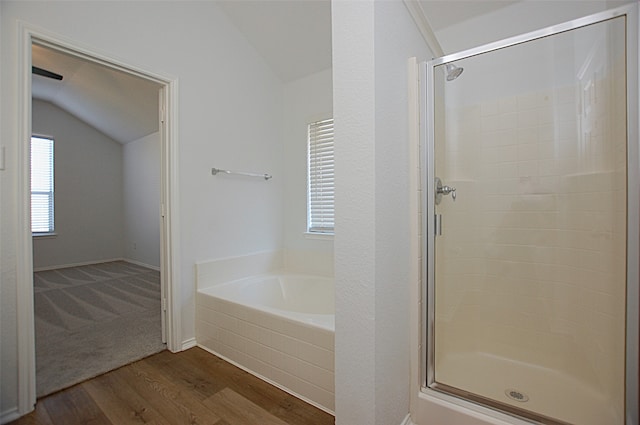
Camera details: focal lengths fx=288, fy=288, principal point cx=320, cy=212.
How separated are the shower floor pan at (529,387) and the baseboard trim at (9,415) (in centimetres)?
205

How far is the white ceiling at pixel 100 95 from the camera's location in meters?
3.49

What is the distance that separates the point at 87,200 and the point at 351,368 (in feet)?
20.1

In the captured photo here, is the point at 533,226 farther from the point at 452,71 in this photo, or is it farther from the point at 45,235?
the point at 45,235

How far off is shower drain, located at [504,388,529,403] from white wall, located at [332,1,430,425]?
62 centimetres

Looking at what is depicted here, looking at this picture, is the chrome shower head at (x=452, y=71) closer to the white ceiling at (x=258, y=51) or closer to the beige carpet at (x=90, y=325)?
the white ceiling at (x=258, y=51)

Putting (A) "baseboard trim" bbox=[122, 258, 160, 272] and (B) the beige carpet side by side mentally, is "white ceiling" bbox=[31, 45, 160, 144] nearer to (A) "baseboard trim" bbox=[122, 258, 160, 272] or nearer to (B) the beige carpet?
(A) "baseboard trim" bbox=[122, 258, 160, 272]

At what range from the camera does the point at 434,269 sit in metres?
1.40

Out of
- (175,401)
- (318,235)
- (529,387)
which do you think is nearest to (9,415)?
(175,401)

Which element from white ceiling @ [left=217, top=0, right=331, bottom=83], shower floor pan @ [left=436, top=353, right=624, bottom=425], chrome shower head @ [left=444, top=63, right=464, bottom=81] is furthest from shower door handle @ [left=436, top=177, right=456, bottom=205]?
white ceiling @ [left=217, top=0, right=331, bottom=83]

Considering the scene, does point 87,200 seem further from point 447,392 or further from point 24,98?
point 447,392

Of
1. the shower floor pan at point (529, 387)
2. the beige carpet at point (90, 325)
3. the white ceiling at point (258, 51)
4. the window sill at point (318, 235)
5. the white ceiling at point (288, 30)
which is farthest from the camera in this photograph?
the window sill at point (318, 235)

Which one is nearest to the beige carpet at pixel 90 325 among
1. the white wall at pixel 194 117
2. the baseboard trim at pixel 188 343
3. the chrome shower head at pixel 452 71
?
the baseboard trim at pixel 188 343

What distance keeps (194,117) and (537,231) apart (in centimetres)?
244

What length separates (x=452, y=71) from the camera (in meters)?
1.51
